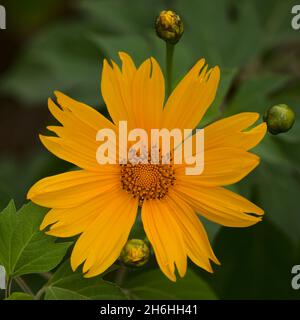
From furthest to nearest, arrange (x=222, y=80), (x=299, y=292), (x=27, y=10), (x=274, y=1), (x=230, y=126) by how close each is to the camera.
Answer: (x=27, y=10), (x=274, y=1), (x=299, y=292), (x=222, y=80), (x=230, y=126)

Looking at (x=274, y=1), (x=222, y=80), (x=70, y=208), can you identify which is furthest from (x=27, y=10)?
(x=70, y=208)

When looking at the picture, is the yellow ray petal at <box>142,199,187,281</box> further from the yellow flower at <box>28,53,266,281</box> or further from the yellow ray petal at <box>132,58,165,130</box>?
the yellow ray petal at <box>132,58,165,130</box>

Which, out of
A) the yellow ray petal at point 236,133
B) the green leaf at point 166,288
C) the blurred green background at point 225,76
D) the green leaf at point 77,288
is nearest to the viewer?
the yellow ray petal at point 236,133

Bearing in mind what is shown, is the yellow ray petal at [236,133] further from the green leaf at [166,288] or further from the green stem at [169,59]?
the green leaf at [166,288]

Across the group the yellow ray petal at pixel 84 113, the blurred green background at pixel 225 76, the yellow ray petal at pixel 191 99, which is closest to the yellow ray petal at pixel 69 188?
the yellow ray petal at pixel 84 113

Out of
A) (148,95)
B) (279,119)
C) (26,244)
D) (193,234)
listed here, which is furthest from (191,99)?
(26,244)

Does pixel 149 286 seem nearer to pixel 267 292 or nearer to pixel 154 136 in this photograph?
pixel 154 136

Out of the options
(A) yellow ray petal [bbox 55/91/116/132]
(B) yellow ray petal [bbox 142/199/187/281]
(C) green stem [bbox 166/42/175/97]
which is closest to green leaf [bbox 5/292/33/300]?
(B) yellow ray petal [bbox 142/199/187/281]
